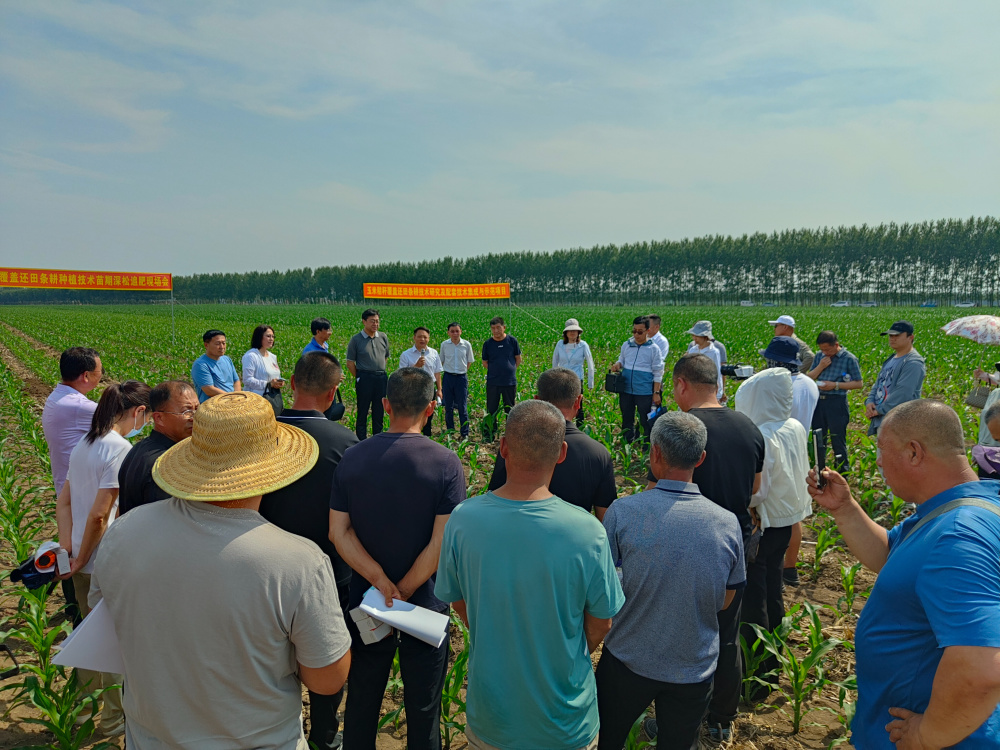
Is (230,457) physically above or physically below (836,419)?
above

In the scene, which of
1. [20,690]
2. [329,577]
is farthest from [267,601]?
[20,690]

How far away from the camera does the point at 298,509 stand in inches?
107

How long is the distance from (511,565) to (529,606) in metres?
0.17

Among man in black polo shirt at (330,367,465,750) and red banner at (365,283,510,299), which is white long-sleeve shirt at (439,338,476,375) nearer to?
man in black polo shirt at (330,367,465,750)

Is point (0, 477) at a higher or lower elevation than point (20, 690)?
higher

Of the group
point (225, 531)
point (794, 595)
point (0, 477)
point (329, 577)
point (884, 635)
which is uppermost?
point (225, 531)

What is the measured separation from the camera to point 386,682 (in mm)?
2570

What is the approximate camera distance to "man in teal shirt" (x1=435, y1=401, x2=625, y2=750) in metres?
1.90

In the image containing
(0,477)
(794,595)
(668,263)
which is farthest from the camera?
(668,263)

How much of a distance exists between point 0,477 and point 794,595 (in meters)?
8.62

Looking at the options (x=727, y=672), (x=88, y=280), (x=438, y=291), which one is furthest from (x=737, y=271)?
(x=727, y=672)

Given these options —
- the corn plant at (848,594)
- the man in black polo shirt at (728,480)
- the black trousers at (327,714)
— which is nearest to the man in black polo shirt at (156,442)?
the black trousers at (327,714)

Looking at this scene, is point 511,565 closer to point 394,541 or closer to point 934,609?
point 394,541

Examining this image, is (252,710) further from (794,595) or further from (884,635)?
(794,595)
